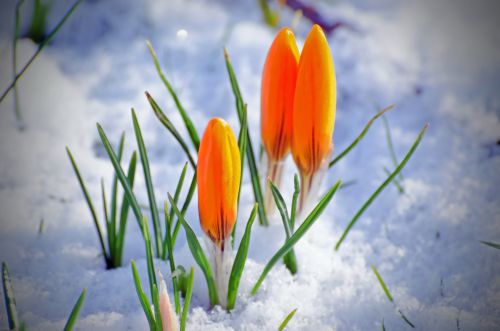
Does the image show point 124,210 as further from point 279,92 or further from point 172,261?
point 279,92

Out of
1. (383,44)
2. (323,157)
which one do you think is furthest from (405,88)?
(323,157)

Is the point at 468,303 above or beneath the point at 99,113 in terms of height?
beneath

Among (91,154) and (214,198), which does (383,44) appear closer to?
(91,154)

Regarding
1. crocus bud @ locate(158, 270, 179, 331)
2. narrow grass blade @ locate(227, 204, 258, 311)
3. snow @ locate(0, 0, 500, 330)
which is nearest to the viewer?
crocus bud @ locate(158, 270, 179, 331)

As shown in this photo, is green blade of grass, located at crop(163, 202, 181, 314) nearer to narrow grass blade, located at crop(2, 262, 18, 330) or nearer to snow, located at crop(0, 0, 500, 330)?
snow, located at crop(0, 0, 500, 330)

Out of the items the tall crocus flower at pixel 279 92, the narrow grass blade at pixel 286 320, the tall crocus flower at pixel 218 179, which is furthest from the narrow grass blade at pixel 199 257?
the tall crocus flower at pixel 279 92

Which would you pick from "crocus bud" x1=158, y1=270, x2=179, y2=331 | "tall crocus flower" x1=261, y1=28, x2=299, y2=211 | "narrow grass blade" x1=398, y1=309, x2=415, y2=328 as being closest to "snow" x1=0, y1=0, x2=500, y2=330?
"narrow grass blade" x1=398, y1=309, x2=415, y2=328
